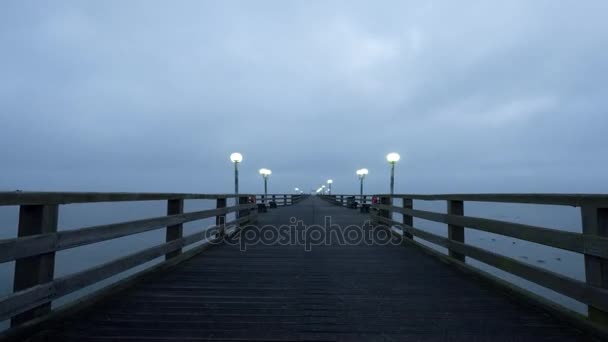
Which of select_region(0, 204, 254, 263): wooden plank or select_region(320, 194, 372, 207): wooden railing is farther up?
select_region(320, 194, 372, 207): wooden railing

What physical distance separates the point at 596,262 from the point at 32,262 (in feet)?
14.6

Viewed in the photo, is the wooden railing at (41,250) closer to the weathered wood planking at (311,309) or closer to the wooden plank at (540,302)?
the weathered wood planking at (311,309)

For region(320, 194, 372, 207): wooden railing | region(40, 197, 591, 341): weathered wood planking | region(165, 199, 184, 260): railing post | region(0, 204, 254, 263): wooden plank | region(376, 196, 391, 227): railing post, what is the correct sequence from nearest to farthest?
region(0, 204, 254, 263): wooden plank
region(40, 197, 591, 341): weathered wood planking
region(165, 199, 184, 260): railing post
region(376, 196, 391, 227): railing post
region(320, 194, 372, 207): wooden railing

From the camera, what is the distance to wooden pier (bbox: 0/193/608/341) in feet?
9.80

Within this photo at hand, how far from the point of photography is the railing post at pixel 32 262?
2945 millimetres

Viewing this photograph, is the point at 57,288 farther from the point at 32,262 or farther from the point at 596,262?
the point at 596,262

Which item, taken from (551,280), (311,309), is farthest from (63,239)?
(551,280)

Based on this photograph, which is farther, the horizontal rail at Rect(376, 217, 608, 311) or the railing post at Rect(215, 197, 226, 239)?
the railing post at Rect(215, 197, 226, 239)

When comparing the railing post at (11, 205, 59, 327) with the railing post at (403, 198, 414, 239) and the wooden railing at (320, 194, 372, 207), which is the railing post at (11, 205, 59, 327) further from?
the wooden railing at (320, 194, 372, 207)

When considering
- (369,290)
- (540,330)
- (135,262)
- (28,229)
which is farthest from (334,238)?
(28,229)

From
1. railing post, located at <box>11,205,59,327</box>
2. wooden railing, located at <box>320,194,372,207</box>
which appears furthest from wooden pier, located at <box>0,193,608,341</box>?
wooden railing, located at <box>320,194,372,207</box>

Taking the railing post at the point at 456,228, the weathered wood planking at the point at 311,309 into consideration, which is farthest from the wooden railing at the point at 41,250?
the railing post at the point at 456,228

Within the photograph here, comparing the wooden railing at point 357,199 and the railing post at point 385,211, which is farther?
the wooden railing at point 357,199

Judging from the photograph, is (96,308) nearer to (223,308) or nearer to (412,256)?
(223,308)
